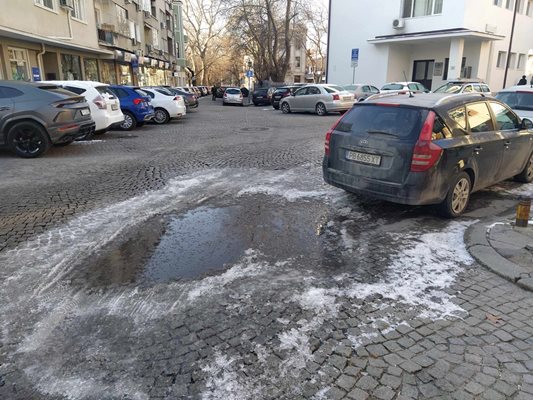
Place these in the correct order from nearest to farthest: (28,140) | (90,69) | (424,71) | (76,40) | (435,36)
A: (28,140) → (76,40) → (435,36) → (90,69) → (424,71)

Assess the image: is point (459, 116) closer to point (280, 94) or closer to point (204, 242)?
point (204, 242)

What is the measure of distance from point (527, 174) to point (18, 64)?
19.9 metres

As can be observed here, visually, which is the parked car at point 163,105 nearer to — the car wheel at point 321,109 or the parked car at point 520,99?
the car wheel at point 321,109

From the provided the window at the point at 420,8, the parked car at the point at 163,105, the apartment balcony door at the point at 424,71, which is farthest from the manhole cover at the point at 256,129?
the apartment balcony door at the point at 424,71

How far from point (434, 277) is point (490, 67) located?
105 feet

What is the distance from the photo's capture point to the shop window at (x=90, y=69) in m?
27.2

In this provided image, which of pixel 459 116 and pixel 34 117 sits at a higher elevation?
pixel 459 116

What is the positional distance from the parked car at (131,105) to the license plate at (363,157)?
11.6 meters

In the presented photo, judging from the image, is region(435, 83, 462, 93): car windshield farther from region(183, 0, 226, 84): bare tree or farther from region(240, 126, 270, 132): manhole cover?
region(183, 0, 226, 84): bare tree

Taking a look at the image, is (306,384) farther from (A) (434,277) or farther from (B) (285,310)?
(A) (434,277)

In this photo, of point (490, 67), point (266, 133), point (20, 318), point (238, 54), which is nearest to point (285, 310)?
point (20, 318)

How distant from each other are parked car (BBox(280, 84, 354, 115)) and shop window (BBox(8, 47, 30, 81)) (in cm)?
1305

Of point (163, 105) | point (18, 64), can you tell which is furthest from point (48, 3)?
point (163, 105)

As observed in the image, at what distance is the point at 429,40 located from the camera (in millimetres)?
29672
